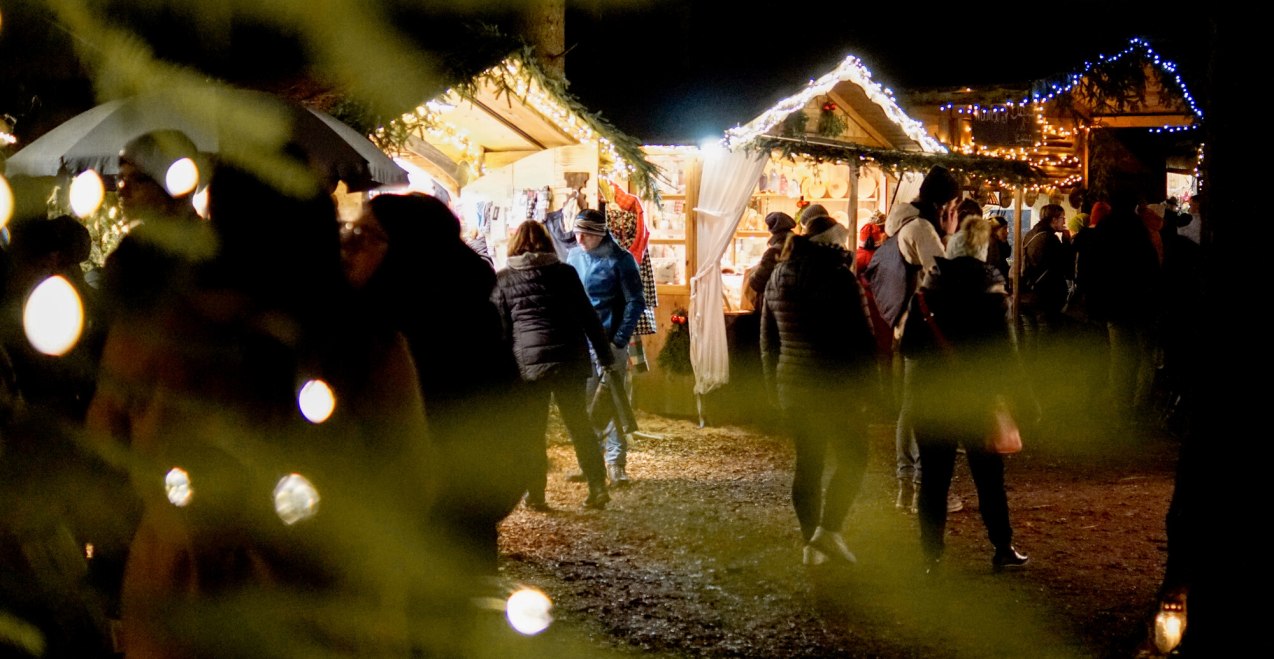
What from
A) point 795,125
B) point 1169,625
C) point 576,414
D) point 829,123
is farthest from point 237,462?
point 829,123

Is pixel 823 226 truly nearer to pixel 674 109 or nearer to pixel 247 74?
pixel 247 74

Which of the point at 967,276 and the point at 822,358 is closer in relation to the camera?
the point at 967,276

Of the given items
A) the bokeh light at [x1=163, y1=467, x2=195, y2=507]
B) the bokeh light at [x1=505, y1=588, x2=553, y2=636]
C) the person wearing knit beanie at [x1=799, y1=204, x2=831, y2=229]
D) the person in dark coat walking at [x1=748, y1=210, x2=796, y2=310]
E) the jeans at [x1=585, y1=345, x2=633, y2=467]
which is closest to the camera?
the bokeh light at [x1=163, y1=467, x2=195, y2=507]

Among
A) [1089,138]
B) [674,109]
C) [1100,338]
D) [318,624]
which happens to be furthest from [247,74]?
[1089,138]


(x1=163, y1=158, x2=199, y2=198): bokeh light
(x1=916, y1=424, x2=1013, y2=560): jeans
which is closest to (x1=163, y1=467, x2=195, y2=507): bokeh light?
(x1=163, y1=158, x2=199, y2=198): bokeh light

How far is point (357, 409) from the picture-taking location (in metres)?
2.54

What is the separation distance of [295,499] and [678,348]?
870 centimetres

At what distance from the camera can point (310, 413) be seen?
2.45m

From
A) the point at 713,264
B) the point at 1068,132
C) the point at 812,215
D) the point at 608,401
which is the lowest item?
the point at 608,401

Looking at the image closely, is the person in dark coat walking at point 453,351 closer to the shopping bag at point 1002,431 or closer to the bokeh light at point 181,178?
the bokeh light at point 181,178

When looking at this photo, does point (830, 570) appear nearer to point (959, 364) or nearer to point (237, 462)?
point (959, 364)

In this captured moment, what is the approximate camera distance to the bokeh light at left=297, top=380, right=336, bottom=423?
2430mm

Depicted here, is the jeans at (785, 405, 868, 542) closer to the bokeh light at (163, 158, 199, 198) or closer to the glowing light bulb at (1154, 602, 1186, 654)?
the glowing light bulb at (1154, 602, 1186, 654)

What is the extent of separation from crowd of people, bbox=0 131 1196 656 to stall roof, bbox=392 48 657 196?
2.11 meters
